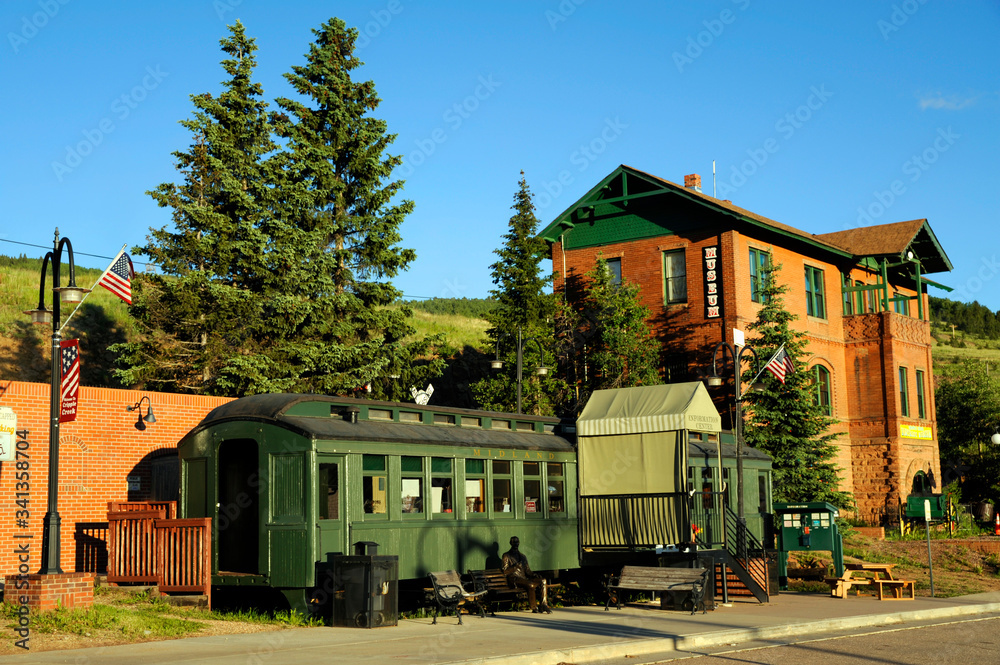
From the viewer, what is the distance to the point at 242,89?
106 feet

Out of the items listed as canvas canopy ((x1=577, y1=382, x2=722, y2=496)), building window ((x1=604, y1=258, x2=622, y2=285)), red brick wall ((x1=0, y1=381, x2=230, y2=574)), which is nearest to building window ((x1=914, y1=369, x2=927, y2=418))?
building window ((x1=604, y1=258, x2=622, y2=285))

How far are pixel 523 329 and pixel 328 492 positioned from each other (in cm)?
2081

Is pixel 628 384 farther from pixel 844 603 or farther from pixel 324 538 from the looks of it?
pixel 324 538

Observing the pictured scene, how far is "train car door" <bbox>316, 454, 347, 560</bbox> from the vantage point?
15.7 m

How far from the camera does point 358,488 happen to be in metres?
16.3

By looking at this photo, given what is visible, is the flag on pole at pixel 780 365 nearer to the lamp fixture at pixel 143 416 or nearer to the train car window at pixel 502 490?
the train car window at pixel 502 490

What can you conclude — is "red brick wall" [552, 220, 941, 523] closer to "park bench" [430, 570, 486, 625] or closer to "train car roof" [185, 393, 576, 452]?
"train car roof" [185, 393, 576, 452]

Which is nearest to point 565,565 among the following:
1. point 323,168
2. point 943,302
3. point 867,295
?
point 323,168

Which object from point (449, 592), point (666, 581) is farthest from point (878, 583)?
point (449, 592)

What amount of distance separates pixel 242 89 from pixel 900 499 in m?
27.2

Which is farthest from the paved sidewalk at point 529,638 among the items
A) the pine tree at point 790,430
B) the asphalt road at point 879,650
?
the pine tree at point 790,430

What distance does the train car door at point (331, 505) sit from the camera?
1574cm

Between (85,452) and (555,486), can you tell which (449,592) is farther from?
(85,452)

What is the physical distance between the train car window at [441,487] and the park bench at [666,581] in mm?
3379
